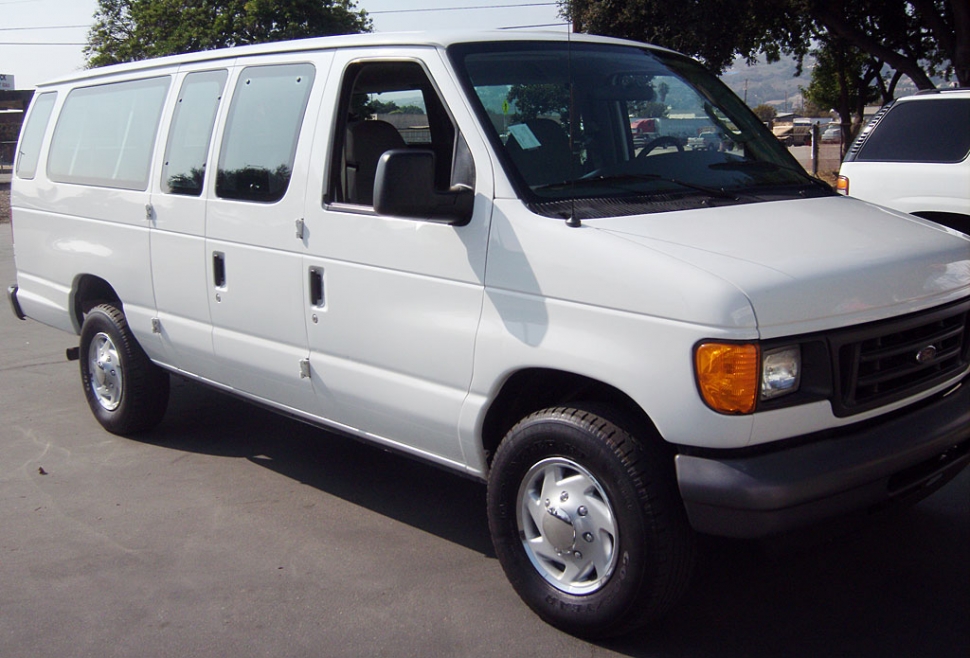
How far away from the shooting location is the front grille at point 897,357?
3.24 meters

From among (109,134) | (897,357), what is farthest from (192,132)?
(897,357)

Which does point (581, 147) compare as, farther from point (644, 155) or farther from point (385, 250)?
point (385, 250)

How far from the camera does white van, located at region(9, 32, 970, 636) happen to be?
315cm

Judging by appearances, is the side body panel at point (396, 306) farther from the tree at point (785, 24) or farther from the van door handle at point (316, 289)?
the tree at point (785, 24)

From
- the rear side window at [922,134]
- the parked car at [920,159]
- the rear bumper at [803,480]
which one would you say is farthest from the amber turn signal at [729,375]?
the rear side window at [922,134]

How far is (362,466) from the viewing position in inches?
220

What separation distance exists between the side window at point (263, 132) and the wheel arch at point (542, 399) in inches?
59.1

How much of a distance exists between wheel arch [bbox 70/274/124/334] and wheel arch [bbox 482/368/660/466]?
324 centimetres

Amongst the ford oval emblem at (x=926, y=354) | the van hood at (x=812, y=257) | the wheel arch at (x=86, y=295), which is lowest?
the wheel arch at (x=86, y=295)

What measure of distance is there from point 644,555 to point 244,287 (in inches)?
95.8

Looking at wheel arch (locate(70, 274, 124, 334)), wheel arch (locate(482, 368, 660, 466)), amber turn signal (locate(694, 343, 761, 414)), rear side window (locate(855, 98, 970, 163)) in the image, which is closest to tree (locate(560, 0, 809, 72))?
rear side window (locate(855, 98, 970, 163))

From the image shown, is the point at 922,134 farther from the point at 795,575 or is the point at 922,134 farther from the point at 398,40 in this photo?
the point at 398,40

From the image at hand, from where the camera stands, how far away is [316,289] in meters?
4.43

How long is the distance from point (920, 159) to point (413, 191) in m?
Result: 6.46
